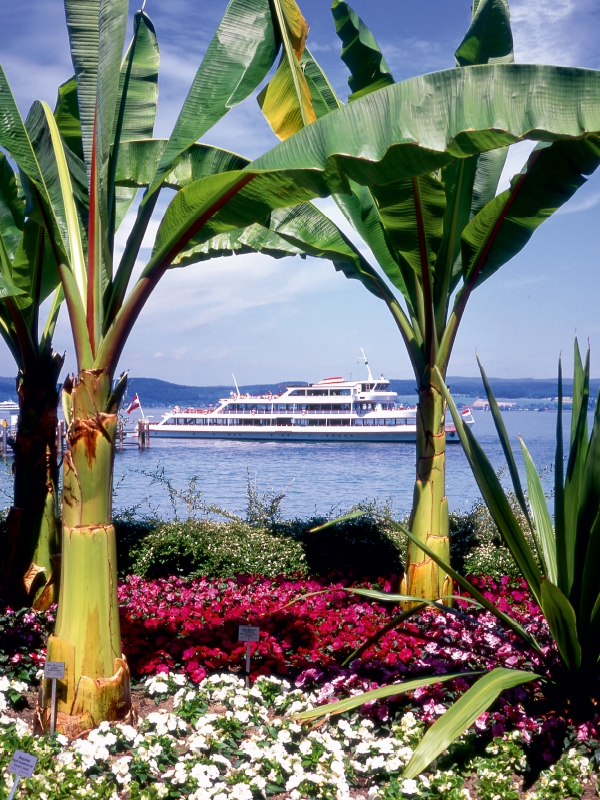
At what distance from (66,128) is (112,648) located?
3704mm

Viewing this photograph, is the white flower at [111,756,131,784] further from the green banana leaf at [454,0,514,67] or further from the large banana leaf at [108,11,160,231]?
the green banana leaf at [454,0,514,67]

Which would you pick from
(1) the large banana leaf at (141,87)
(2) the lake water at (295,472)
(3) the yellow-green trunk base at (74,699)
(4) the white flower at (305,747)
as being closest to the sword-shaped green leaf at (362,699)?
(4) the white flower at (305,747)

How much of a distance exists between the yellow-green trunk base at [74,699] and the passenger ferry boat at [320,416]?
33.8 meters

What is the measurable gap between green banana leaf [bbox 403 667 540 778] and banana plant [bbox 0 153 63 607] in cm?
314

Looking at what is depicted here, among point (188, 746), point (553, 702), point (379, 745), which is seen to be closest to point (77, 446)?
point (188, 746)

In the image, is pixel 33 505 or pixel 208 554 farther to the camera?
pixel 208 554

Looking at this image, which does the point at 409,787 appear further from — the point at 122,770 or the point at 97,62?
the point at 97,62

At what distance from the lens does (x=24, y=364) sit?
15.4 ft

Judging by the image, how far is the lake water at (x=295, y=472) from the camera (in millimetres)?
15031

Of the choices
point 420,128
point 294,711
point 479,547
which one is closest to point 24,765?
point 294,711

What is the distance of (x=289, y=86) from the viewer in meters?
4.13

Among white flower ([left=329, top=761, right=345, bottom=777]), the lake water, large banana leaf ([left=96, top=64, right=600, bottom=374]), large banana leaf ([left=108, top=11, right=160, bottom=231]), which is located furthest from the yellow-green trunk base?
the lake water

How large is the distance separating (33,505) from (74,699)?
6.70 feet

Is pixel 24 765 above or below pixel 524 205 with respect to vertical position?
below
